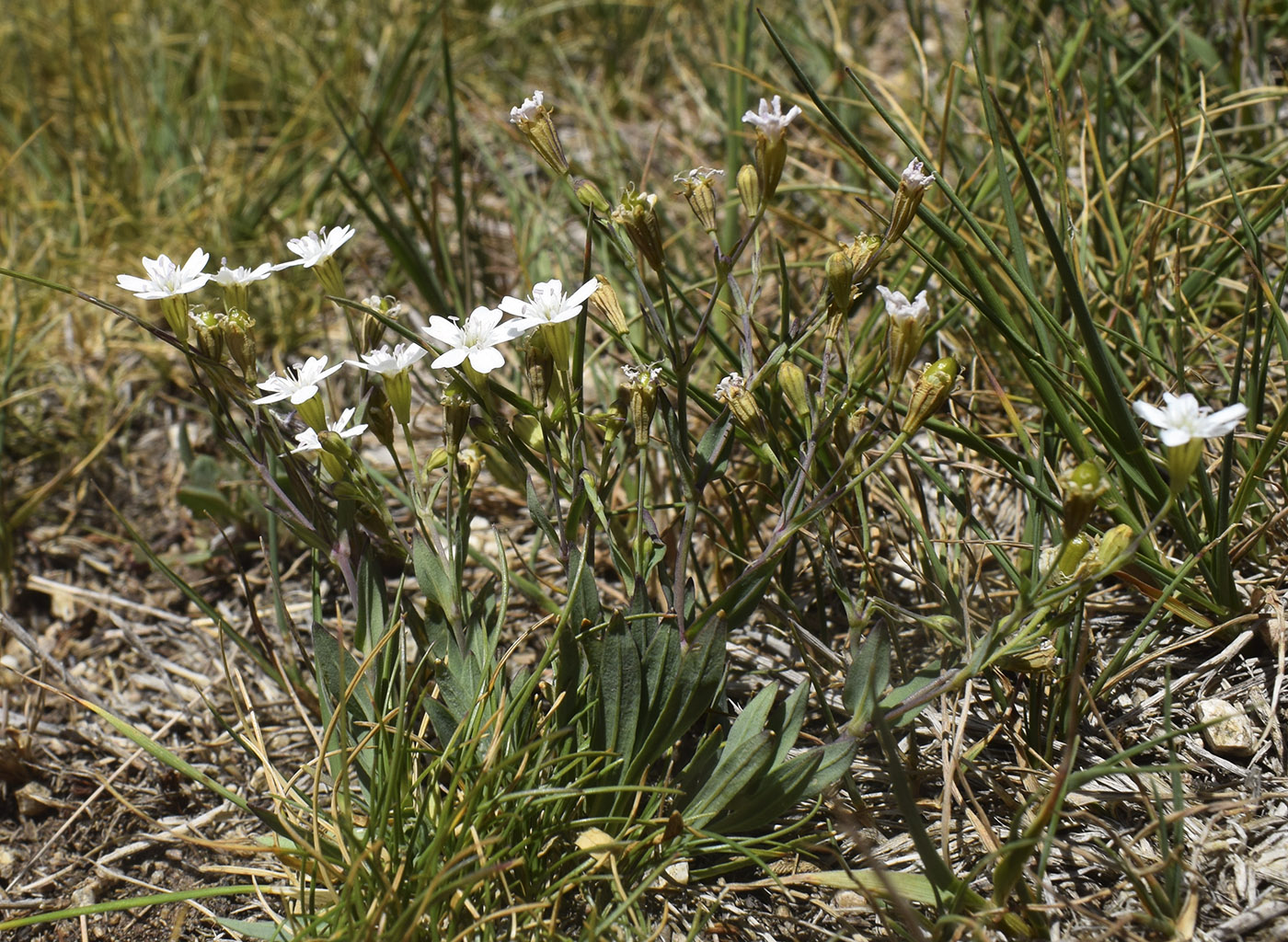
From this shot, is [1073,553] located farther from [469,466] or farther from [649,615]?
[469,466]

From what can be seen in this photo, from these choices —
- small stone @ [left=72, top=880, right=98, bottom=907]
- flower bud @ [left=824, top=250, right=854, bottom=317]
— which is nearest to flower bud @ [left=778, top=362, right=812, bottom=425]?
flower bud @ [left=824, top=250, right=854, bottom=317]

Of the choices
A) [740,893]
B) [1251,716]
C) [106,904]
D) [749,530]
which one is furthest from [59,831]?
[1251,716]

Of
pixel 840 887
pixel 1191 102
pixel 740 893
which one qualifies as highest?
pixel 1191 102

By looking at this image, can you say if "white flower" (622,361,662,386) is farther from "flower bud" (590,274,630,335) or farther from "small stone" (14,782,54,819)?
"small stone" (14,782,54,819)

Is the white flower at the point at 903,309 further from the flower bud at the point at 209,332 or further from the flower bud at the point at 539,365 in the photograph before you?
the flower bud at the point at 209,332

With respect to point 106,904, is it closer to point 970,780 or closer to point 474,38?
point 970,780

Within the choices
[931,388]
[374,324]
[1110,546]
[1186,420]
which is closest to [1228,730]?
[1110,546]
